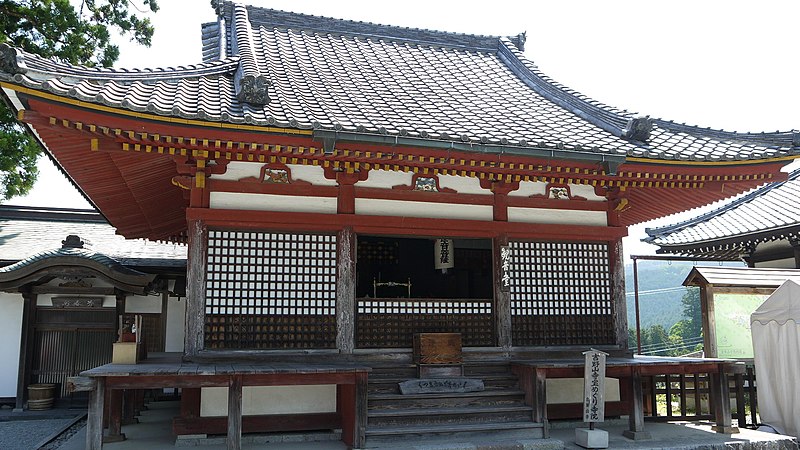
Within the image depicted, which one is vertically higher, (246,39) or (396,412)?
(246,39)

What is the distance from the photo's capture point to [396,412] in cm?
803

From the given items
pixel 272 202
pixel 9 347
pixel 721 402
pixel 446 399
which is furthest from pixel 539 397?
pixel 9 347

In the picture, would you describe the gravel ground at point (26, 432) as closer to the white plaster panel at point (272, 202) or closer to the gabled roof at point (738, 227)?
the white plaster panel at point (272, 202)

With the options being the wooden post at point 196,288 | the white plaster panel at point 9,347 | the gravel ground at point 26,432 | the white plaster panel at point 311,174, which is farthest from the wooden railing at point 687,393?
the white plaster panel at point 9,347

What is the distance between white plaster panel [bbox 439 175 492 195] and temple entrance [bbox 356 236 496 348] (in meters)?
1.71

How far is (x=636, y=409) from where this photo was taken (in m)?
8.59

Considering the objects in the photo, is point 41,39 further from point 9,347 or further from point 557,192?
point 557,192

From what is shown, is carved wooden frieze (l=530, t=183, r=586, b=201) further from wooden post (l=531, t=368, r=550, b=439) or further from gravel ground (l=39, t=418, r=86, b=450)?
gravel ground (l=39, t=418, r=86, b=450)

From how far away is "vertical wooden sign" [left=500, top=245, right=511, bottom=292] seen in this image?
30.9ft

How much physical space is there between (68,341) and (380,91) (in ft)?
30.8

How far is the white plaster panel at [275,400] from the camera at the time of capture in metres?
8.07

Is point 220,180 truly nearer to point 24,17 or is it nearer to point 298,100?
point 298,100

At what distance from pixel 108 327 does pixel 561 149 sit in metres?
11.0

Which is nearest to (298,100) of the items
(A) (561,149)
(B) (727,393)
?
(A) (561,149)
